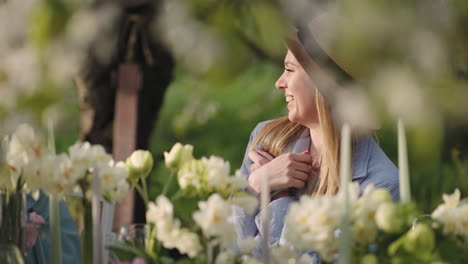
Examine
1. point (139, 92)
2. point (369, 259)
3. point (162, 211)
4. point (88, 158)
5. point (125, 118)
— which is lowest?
point (369, 259)

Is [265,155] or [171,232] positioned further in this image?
[265,155]

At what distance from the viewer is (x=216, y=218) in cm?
97

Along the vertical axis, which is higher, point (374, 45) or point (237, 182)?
point (374, 45)

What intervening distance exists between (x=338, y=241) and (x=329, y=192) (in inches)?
28.4

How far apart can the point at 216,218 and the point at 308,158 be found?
85 cm

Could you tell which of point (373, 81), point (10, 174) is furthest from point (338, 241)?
point (10, 174)

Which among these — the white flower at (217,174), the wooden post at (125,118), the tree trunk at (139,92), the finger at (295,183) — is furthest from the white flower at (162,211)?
the wooden post at (125,118)

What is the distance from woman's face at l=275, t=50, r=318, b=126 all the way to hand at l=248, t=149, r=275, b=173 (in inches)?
6.4

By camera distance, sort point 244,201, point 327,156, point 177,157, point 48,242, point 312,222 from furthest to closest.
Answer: point 327,156 < point 48,242 < point 177,157 < point 244,201 < point 312,222

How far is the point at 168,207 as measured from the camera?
3.27 feet

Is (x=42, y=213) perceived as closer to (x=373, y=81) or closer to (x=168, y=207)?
(x=168, y=207)

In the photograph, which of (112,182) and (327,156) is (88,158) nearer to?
(112,182)

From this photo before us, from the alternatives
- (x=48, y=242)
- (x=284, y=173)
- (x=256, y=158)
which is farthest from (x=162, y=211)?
(x=256, y=158)

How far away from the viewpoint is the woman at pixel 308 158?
170 cm
